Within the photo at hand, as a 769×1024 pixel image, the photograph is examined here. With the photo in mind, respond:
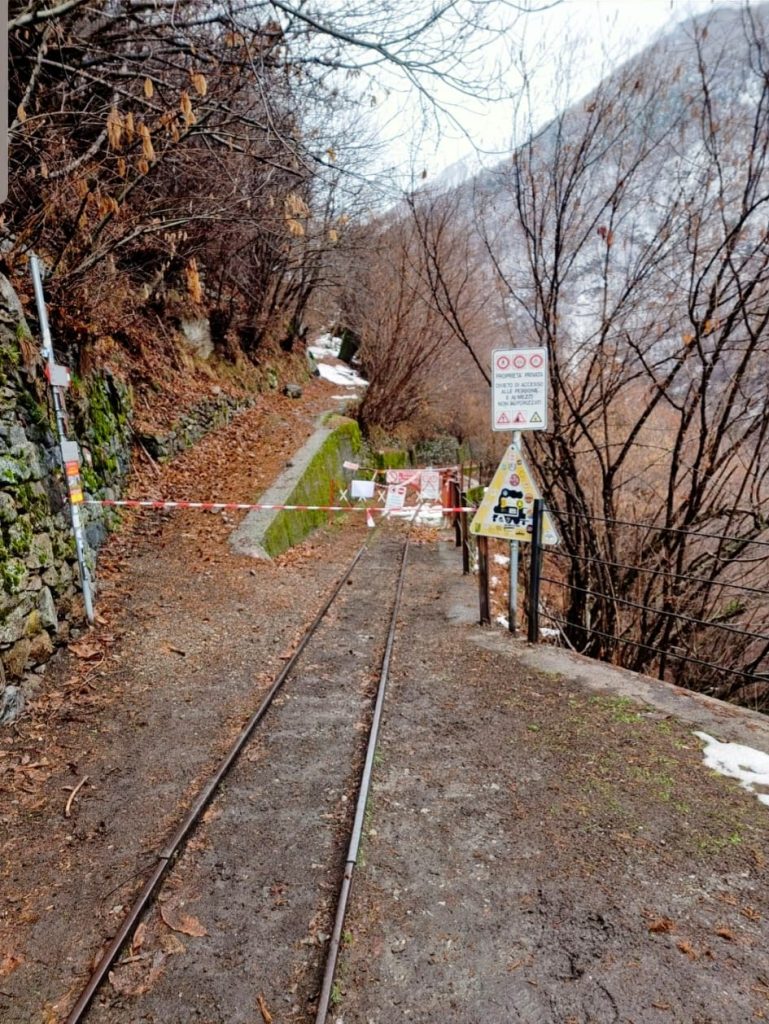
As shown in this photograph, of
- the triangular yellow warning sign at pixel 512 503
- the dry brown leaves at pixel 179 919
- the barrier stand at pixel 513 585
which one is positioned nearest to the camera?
the dry brown leaves at pixel 179 919

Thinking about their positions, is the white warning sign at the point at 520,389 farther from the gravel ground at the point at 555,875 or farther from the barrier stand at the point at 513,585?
the gravel ground at the point at 555,875

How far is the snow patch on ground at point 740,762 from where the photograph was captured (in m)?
3.66

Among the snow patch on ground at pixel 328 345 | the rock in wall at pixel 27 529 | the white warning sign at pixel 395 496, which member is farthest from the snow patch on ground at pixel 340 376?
the rock in wall at pixel 27 529

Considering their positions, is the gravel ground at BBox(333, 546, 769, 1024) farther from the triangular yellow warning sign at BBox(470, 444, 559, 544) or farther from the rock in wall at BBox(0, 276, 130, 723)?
the rock in wall at BBox(0, 276, 130, 723)

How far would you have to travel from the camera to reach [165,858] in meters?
3.00

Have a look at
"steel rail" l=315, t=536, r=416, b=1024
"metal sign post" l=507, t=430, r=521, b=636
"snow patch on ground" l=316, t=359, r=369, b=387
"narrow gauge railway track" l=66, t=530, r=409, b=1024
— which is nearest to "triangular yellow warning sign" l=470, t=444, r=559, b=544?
"metal sign post" l=507, t=430, r=521, b=636

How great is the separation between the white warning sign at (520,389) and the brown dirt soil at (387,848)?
2408 millimetres

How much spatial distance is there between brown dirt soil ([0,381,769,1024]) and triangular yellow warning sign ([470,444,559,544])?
1.29 meters

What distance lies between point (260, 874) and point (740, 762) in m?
3.19

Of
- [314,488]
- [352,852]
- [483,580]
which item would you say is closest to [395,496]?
[314,488]

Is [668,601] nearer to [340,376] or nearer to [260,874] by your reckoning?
[260,874]

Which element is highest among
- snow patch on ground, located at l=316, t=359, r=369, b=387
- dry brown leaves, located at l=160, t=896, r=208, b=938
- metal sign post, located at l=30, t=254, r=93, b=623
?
snow patch on ground, located at l=316, t=359, r=369, b=387

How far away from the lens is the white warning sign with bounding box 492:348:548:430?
5598 mm

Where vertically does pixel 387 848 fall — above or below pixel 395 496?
below
